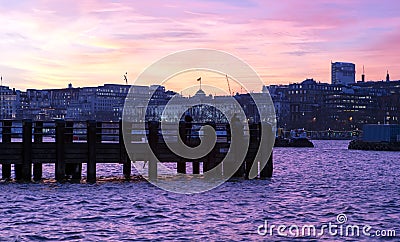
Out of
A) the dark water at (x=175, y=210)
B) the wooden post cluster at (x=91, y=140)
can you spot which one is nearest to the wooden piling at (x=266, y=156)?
the dark water at (x=175, y=210)

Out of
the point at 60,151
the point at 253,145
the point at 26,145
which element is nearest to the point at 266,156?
the point at 253,145

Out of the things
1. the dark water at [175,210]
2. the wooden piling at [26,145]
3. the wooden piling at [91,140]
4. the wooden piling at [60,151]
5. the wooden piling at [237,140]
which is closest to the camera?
the dark water at [175,210]

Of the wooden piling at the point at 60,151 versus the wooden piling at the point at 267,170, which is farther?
the wooden piling at the point at 267,170

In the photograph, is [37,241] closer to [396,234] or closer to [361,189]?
[396,234]

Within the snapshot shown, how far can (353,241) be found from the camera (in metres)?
23.0

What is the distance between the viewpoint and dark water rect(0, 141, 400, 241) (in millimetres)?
23984

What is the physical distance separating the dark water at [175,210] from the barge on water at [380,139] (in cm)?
10390

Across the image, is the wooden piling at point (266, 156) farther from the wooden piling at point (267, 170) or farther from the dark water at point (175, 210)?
the dark water at point (175, 210)

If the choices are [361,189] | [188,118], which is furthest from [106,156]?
[361,189]

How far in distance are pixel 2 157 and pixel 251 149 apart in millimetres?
13928

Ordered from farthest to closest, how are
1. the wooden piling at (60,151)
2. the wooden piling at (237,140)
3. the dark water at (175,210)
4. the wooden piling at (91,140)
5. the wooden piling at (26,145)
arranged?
the wooden piling at (237,140) → the wooden piling at (91,140) → the wooden piling at (60,151) → the wooden piling at (26,145) → the dark water at (175,210)

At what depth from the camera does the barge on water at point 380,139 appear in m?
143

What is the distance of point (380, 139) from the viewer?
155 metres

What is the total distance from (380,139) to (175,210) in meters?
131
